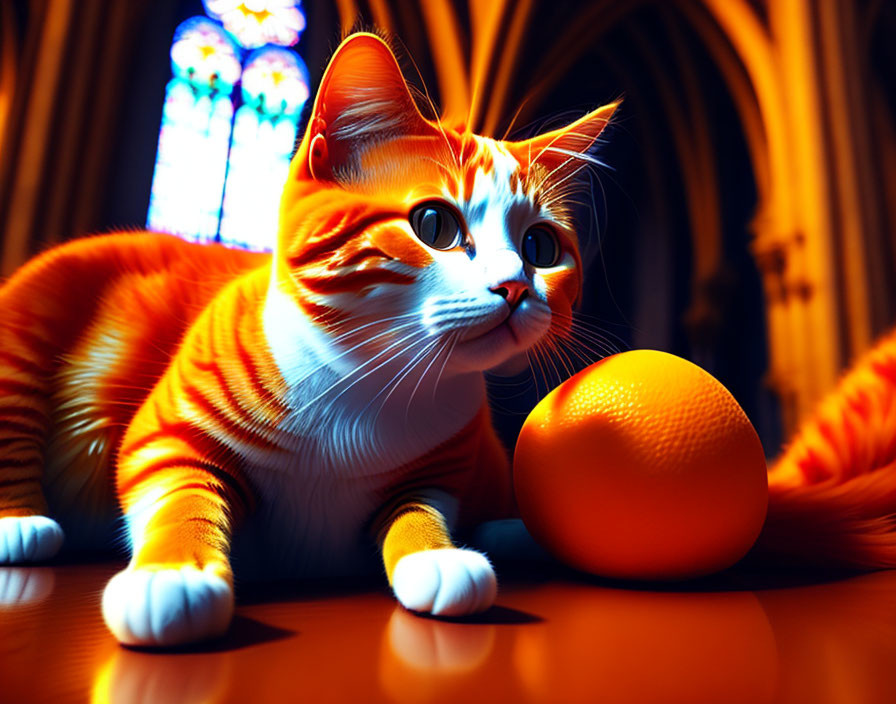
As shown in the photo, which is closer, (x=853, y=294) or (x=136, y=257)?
(x=136, y=257)

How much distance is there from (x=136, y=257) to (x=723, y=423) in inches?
22.5

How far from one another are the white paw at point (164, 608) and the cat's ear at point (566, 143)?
0.43m

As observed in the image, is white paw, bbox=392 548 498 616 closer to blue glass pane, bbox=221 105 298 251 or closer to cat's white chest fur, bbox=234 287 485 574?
cat's white chest fur, bbox=234 287 485 574

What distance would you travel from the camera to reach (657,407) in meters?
0.50

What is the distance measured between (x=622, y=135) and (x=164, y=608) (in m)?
1.36

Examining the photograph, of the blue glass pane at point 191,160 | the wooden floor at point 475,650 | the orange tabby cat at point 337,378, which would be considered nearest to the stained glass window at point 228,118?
the blue glass pane at point 191,160

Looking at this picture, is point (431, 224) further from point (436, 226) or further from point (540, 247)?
point (540, 247)

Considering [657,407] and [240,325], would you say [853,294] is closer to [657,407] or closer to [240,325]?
[657,407]

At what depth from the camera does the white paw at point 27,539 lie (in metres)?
0.50

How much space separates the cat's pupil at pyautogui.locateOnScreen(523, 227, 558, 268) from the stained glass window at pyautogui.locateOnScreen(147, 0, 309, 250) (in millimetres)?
2886

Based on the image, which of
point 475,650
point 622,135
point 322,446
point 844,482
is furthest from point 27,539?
point 622,135

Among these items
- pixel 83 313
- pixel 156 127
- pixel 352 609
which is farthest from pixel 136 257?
pixel 156 127

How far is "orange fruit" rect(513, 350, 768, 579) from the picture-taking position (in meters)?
0.48

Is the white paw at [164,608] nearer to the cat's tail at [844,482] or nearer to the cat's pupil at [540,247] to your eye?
the cat's pupil at [540,247]
